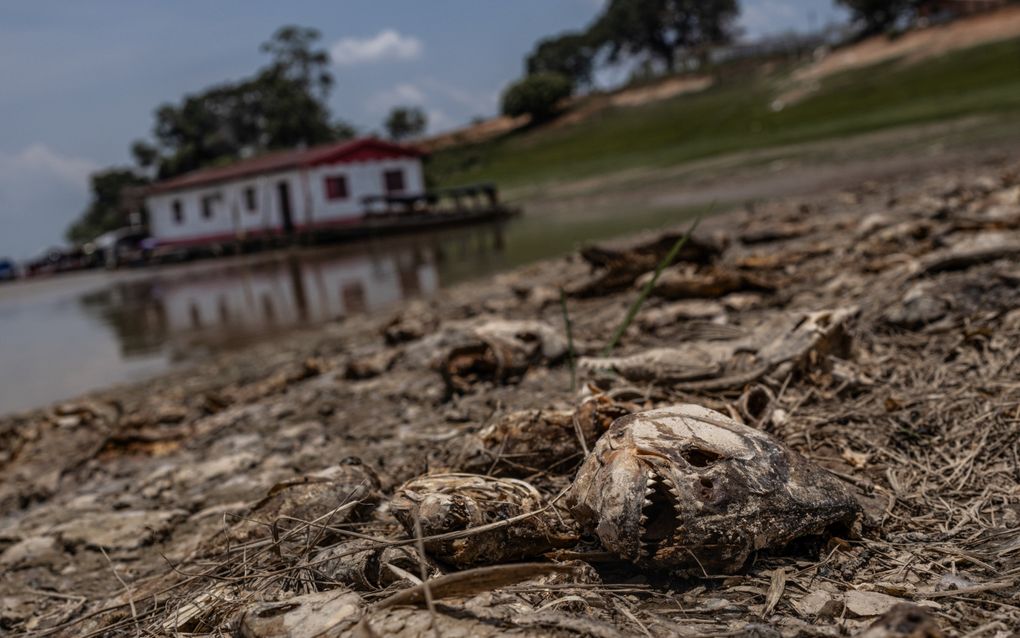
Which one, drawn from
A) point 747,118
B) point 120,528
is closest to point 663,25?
point 747,118

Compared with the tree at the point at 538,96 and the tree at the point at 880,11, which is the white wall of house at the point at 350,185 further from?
the tree at the point at 880,11

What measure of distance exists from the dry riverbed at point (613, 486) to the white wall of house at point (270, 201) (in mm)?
28776

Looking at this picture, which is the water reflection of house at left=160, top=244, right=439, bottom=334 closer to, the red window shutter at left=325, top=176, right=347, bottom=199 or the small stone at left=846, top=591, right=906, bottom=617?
the red window shutter at left=325, top=176, right=347, bottom=199

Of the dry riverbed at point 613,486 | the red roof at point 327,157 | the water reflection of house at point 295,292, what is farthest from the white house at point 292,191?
the dry riverbed at point 613,486

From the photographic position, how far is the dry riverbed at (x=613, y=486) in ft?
6.18

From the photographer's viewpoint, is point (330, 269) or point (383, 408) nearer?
point (383, 408)

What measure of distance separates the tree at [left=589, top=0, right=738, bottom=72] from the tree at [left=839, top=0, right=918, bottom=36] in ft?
70.1

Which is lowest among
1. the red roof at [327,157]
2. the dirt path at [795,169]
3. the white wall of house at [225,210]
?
the dirt path at [795,169]

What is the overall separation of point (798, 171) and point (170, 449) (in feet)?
64.2

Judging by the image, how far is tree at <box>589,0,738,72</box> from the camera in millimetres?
72500

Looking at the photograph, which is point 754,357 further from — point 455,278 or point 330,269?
point 330,269

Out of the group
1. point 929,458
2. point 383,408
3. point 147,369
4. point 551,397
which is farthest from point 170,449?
point 147,369

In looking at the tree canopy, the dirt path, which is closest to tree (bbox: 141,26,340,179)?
the tree canopy

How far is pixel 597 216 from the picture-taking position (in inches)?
859
